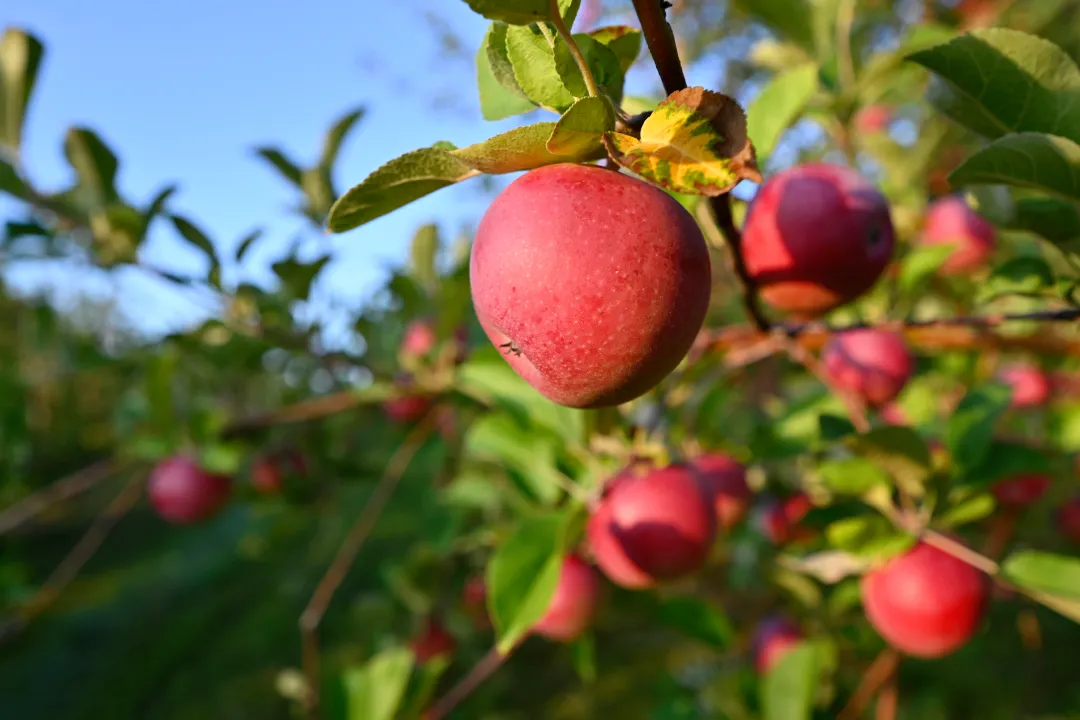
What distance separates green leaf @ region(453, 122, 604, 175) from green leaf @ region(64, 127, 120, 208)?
43.9 inches

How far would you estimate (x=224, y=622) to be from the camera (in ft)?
15.5

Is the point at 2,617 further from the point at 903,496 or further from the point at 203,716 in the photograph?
the point at 903,496

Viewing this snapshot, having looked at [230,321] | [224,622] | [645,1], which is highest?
[645,1]

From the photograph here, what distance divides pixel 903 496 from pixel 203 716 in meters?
3.73

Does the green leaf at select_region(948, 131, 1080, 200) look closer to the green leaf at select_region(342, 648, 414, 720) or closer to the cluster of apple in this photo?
the cluster of apple

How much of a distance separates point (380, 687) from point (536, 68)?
1015 millimetres

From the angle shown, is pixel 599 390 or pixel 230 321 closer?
pixel 599 390

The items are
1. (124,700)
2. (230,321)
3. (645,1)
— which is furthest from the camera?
(124,700)

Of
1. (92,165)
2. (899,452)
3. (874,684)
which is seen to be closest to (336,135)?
(92,165)

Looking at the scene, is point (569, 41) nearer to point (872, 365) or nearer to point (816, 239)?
point (816, 239)

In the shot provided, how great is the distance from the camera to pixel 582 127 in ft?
1.30

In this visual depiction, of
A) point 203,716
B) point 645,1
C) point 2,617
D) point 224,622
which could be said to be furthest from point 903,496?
point 224,622

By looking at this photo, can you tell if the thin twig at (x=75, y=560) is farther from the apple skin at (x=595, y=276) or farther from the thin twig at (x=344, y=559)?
the apple skin at (x=595, y=276)

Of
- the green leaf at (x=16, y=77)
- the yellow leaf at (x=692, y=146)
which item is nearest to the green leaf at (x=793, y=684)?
the yellow leaf at (x=692, y=146)
